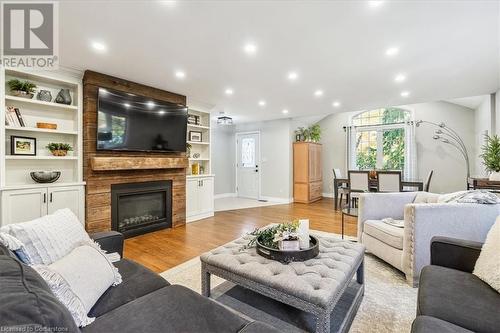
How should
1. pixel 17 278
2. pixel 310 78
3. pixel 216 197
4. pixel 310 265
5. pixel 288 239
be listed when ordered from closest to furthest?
pixel 17 278 → pixel 310 265 → pixel 288 239 → pixel 310 78 → pixel 216 197

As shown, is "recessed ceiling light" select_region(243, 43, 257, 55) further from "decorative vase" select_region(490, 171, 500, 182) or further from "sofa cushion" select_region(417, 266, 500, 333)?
"decorative vase" select_region(490, 171, 500, 182)

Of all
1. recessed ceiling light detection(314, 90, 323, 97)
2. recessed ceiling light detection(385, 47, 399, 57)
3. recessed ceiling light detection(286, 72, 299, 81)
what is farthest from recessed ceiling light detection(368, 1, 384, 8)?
recessed ceiling light detection(314, 90, 323, 97)

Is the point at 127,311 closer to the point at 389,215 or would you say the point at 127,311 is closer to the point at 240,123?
the point at 389,215

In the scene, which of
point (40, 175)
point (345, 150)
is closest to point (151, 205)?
point (40, 175)

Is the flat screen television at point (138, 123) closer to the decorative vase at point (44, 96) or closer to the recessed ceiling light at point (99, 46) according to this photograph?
the decorative vase at point (44, 96)

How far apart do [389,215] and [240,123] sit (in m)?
5.72

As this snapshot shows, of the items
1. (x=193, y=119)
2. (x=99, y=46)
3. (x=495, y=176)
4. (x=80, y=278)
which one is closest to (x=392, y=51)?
(x=495, y=176)

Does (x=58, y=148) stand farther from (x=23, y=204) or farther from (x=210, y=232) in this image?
(x=210, y=232)

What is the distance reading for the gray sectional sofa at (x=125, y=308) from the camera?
24.0 inches

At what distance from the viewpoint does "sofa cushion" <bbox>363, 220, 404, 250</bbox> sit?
245 centimetres

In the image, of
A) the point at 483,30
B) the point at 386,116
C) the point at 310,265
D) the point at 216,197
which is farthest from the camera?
the point at 216,197

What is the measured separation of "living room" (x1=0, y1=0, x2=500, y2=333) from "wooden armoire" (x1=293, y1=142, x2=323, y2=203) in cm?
134

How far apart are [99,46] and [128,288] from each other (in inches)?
100

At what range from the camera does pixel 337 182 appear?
5.87 meters
